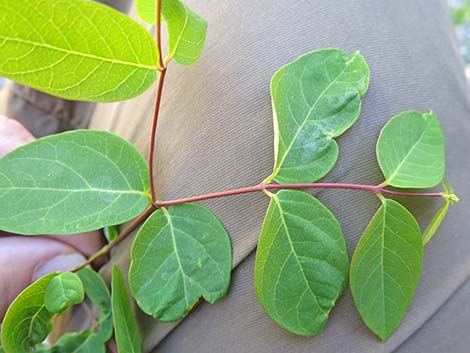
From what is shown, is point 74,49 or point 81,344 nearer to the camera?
point 74,49

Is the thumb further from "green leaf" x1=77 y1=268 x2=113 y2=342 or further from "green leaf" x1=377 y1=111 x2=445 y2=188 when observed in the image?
"green leaf" x1=377 y1=111 x2=445 y2=188

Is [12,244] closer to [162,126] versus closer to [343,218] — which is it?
[162,126]

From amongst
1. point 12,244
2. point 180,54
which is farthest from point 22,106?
point 180,54

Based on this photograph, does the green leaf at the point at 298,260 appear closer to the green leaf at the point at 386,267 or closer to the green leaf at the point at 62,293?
the green leaf at the point at 386,267

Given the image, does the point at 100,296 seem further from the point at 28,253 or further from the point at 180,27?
the point at 180,27

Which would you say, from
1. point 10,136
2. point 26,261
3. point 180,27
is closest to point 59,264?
point 26,261

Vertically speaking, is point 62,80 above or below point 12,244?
above

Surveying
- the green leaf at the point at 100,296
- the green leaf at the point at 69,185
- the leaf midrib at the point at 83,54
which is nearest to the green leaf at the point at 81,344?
the green leaf at the point at 100,296
